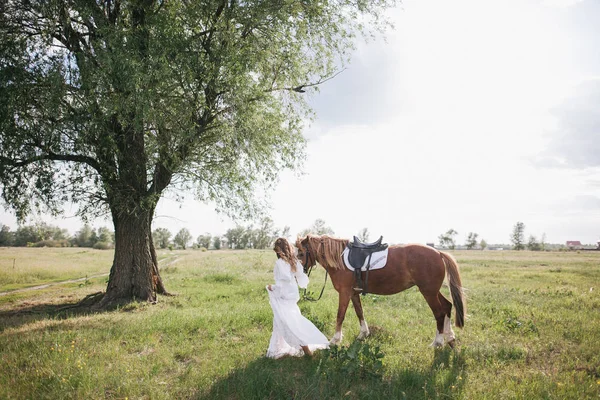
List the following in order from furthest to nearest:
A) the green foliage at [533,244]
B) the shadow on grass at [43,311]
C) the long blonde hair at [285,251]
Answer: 1. the green foliage at [533,244]
2. the shadow on grass at [43,311]
3. the long blonde hair at [285,251]

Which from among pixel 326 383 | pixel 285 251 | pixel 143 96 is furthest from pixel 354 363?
pixel 143 96

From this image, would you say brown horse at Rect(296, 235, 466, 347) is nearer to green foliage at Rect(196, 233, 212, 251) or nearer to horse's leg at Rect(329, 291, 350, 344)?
horse's leg at Rect(329, 291, 350, 344)

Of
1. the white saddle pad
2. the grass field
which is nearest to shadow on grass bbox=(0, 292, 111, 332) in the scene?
the grass field

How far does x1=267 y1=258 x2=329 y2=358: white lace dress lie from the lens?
592cm

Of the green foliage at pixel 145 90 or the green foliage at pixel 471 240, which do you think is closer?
the green foliage at pixel 145 90

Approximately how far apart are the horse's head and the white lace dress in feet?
2.37

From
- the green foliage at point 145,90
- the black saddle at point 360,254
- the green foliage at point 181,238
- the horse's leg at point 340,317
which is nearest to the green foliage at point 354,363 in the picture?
the horse's leg at point 340,317

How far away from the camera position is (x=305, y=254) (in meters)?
7.34

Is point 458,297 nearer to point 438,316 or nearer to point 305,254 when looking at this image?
point 438,316

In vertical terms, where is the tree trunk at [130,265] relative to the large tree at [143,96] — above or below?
below

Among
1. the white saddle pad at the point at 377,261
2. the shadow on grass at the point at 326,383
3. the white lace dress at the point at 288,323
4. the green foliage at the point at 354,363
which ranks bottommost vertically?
the shadow on grass at the point at 326,383

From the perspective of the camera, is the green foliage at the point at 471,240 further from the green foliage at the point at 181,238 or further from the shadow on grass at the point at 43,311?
the shadow on grass at the point at 43,311

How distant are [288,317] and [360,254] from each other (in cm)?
229

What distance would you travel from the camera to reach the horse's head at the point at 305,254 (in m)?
7.31
